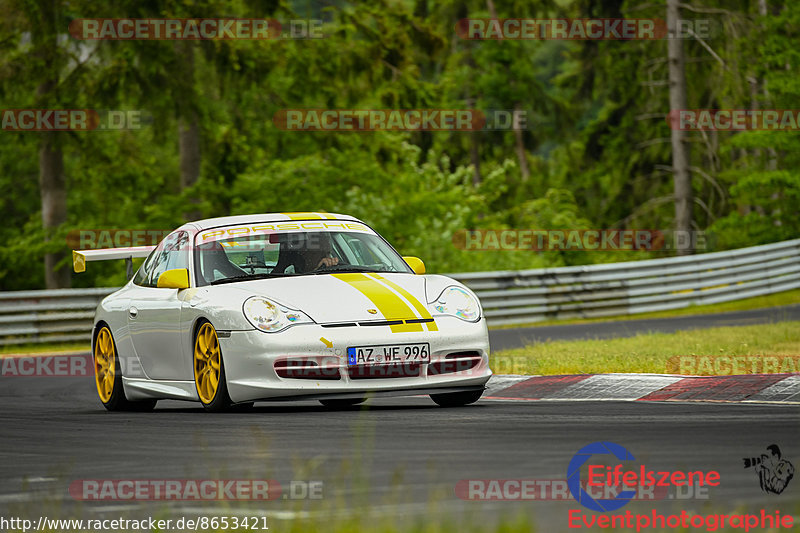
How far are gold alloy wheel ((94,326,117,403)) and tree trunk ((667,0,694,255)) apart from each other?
21.2 meters

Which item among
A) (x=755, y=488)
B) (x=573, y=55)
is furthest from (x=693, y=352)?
(x=573, y=55)

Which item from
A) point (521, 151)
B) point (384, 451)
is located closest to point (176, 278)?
point (384, 451)

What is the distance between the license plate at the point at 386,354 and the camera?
31.3 ft

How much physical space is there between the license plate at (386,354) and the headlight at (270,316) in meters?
0.40

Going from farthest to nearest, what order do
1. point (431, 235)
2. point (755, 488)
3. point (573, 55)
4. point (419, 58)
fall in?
point (573, 55) < point (419, 58) < point (431, 235) < point (755, 488)

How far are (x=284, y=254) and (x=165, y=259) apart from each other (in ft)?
3.87

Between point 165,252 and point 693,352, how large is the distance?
198 inches

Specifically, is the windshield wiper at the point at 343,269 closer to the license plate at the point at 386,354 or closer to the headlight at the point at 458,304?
the headlight at the point at 458,304

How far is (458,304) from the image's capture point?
10211 millimetres

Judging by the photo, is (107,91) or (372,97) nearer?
(107,91)

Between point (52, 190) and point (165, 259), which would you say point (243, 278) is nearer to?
point (165, 259)

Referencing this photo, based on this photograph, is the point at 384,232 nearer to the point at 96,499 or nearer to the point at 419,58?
Answer: the point at 419,58

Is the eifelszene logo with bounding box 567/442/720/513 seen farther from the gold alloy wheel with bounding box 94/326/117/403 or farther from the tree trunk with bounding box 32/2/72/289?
the tree trunk with bounding box 32/2/72/289

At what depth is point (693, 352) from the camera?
13.0 m
